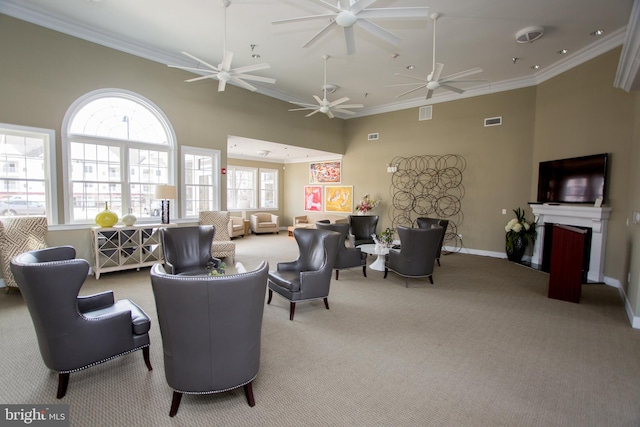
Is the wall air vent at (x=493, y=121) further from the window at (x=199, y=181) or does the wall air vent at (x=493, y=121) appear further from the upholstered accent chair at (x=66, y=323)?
the upholstered accent chair at (x=66, y=323)

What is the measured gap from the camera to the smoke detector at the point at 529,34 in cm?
460

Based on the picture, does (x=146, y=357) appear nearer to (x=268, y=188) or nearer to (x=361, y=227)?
(x=361, y=227)

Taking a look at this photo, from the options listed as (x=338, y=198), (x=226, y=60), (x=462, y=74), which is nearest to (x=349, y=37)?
(x=226, y=60)

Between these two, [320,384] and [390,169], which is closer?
[320,384]

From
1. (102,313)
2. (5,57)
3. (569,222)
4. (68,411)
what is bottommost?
(68,411)

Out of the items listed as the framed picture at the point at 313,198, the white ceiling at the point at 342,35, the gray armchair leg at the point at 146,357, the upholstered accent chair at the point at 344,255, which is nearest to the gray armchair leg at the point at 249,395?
the gray armchair leg at the point at 146,357

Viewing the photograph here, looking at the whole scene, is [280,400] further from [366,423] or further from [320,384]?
[366,423]

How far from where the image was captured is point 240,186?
37.5 ft

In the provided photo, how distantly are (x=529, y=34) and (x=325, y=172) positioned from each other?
23.0 feet

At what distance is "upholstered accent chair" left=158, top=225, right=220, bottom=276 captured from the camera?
4.16 m

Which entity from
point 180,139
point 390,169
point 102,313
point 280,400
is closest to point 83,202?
point 180,139

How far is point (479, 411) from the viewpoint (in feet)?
6.94

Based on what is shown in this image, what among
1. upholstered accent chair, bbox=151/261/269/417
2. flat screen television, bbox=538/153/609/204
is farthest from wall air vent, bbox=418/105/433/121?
upholstered accent chair, bbox=151/261/269/417

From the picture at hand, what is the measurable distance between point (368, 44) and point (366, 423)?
543cm
